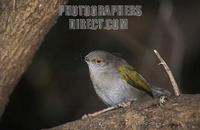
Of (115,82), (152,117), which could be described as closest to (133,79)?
(115,82)

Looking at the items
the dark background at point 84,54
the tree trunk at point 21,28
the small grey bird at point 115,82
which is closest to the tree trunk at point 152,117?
the tree trunk at point 21,28

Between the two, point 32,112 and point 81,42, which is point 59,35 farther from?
point 32,112

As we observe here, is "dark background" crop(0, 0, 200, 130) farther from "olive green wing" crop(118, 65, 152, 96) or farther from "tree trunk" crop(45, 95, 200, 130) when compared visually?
"tree trunk" crop(45, 95, 200, 130)

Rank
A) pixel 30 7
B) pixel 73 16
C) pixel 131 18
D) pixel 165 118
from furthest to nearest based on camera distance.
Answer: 1. pixel 131 18
2. pixel 73 16
3. pixel 30 7
4. pixel 165 118

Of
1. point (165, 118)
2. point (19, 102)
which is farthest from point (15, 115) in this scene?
point (165, 118)

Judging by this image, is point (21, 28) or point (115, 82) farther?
point (115, 82)

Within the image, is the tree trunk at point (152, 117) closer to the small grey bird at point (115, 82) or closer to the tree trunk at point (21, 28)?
the tree trunk at point (21, 28)

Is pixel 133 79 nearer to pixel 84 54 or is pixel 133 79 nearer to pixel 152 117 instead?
pixel 152 117
